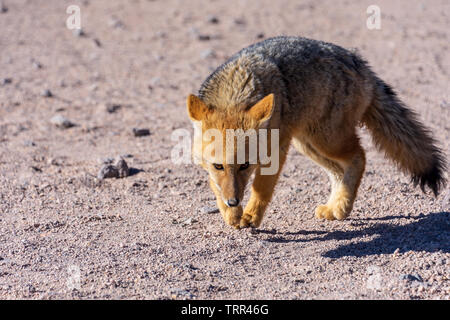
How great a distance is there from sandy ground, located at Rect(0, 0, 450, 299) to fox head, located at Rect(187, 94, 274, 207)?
612 mm

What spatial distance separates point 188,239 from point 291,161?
2.51 m

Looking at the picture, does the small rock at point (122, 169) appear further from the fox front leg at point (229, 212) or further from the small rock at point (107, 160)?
the fox front leg at point (229, 212)

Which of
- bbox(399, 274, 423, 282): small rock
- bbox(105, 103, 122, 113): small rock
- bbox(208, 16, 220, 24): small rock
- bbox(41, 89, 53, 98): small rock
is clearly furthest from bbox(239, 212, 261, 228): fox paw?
bbox(208, 16, 220, 24): small rock

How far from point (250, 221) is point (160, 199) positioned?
123cm

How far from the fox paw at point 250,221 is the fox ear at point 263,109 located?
958 millimetres

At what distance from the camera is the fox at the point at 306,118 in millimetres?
4844

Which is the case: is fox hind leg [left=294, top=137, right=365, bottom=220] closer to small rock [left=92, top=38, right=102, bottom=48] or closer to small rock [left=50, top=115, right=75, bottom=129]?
small rock [left=50, top=115, right=75, bottom=129]

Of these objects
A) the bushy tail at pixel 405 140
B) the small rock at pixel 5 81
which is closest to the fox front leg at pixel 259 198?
the bushy tail at pixel 405 140

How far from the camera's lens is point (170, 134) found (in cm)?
826

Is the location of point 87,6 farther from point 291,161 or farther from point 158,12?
point 291,161

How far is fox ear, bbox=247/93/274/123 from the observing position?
473 centimetres

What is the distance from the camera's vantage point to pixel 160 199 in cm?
624

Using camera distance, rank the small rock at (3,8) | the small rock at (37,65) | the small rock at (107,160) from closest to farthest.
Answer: the small rock at (107,160) → the small rock at (37,65) → the small rock at (3,8)

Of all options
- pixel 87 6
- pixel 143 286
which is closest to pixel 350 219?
pixel 143 286
